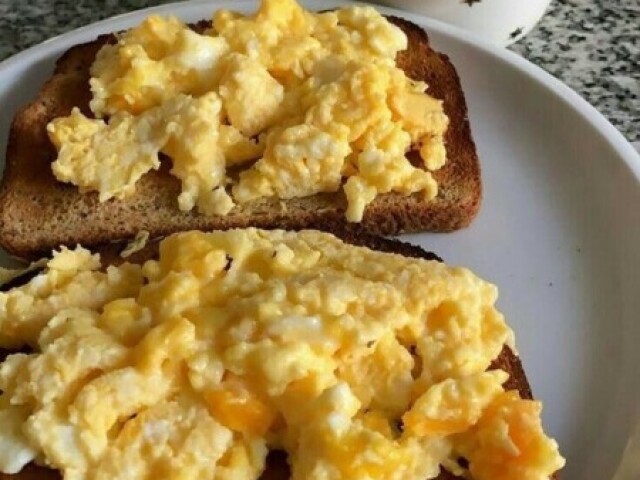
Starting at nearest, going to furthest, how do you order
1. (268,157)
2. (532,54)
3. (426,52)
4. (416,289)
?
(416,289), (268,157), (426,52), (532,54)

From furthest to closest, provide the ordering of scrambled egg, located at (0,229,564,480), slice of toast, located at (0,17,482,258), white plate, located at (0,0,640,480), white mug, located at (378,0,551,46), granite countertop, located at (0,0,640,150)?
1. granite countertop, located at (0,0,640,150)
2. white mug, located at (378,0,551,46)
3. slice of toast, located at (0,17,482,258)
4. white plate, located at (0,0,640,480)
5. scrambled egg, located at (0,229,564,480)

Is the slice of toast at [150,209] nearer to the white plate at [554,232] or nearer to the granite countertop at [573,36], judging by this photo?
the white plate at [554,232]

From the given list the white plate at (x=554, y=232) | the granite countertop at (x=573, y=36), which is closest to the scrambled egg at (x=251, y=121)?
the white plate at (x=554, y=232)

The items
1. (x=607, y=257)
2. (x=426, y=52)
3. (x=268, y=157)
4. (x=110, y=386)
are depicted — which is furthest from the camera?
(x=426, y=52)

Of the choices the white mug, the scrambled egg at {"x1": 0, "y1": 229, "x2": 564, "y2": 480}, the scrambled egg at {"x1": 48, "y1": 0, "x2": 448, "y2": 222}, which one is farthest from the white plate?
the scrambled egg at {"x1": 0, "y1": 229, "x2": 564, "y2": 480}

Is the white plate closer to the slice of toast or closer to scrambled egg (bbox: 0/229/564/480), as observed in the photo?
the slice of toast

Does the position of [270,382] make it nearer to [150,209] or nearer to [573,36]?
[150,209]

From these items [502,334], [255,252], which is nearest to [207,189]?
[255,252]

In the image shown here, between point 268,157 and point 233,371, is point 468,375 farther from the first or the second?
point 268,157
